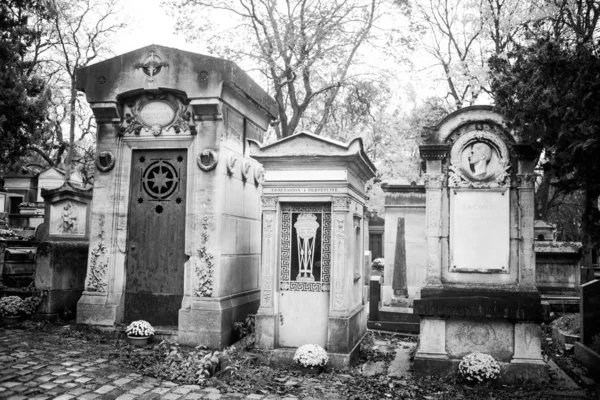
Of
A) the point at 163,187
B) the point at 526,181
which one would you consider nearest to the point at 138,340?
the point at 163,187

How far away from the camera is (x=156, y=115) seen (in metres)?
9.05

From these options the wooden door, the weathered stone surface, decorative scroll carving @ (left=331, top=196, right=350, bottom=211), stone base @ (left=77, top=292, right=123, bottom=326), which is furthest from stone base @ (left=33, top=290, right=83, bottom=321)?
the wooden door

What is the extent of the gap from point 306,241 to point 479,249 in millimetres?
2548

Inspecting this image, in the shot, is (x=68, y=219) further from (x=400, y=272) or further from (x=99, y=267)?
(x=400, y=272)

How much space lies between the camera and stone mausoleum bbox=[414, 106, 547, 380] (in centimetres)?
700

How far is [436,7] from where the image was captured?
23438 millimetres

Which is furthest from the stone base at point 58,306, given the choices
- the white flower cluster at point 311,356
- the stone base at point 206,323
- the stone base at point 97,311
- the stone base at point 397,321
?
the stone base at point 397,321

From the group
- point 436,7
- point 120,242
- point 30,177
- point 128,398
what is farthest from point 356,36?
point 30,177

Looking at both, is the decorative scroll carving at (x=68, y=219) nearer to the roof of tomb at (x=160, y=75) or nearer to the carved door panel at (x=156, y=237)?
the carved door panel at (x=156, y=237)

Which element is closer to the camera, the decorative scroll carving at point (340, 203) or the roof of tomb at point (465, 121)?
the roof of tomb at point (465, 121)

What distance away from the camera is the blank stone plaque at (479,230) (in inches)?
285

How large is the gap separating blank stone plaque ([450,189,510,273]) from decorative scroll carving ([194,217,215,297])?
150 inches

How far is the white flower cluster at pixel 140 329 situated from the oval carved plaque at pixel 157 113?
11.2 ft

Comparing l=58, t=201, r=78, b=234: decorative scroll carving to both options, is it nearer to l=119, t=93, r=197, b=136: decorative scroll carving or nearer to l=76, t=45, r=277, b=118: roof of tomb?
l=119, t=93, r=197, b=136: decorative scroll carving
